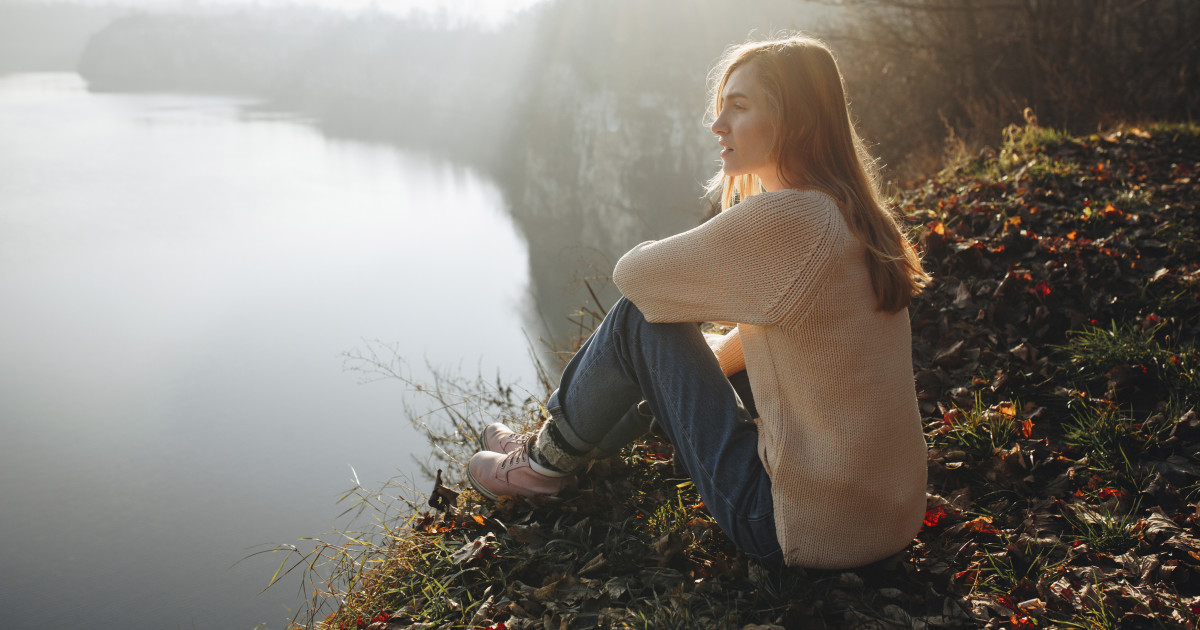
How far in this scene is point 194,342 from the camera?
6.45 m

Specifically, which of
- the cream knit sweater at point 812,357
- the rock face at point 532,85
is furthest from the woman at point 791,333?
the rock face at point 532,85

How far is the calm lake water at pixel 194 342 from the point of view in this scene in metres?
3.40

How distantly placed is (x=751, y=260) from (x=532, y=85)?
849 inches

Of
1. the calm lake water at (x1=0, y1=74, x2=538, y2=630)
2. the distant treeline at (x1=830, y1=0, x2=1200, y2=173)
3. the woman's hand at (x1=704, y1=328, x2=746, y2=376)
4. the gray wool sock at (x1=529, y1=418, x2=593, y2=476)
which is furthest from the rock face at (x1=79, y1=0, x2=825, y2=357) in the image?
the woman's hand at (x1=704, y1=328, x2=746, y2=376)

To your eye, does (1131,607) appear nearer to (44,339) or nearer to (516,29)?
(44,339)

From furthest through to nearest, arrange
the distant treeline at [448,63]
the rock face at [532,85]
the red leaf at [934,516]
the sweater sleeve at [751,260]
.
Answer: the distant treeline at [448,63] → the rock face at [532,85] → the red leaf at [934,516] → the sweater sleeve at [751,260]

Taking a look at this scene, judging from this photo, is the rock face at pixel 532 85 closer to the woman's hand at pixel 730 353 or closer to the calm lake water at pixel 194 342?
the calm lake water at pixel 194 342

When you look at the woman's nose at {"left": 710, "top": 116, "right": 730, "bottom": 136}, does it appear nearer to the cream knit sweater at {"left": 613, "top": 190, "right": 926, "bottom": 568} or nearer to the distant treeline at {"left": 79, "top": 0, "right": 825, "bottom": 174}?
the cream knit sweater at {"left": 613, "top": 190, "right": 926, "bottom": 568}

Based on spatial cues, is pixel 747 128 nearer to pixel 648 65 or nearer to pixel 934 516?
pixel 934 516

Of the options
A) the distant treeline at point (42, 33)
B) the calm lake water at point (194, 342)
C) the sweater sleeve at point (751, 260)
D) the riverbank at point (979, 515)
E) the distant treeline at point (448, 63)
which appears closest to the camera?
the sweater sleeve at point (751, 260)

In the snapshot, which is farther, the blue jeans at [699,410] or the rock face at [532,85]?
the rock face at [532,85]

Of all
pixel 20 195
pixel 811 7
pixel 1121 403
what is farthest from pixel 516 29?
pixel 1121 403

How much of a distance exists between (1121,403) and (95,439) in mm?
5538

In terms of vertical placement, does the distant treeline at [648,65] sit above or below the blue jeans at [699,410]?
above
